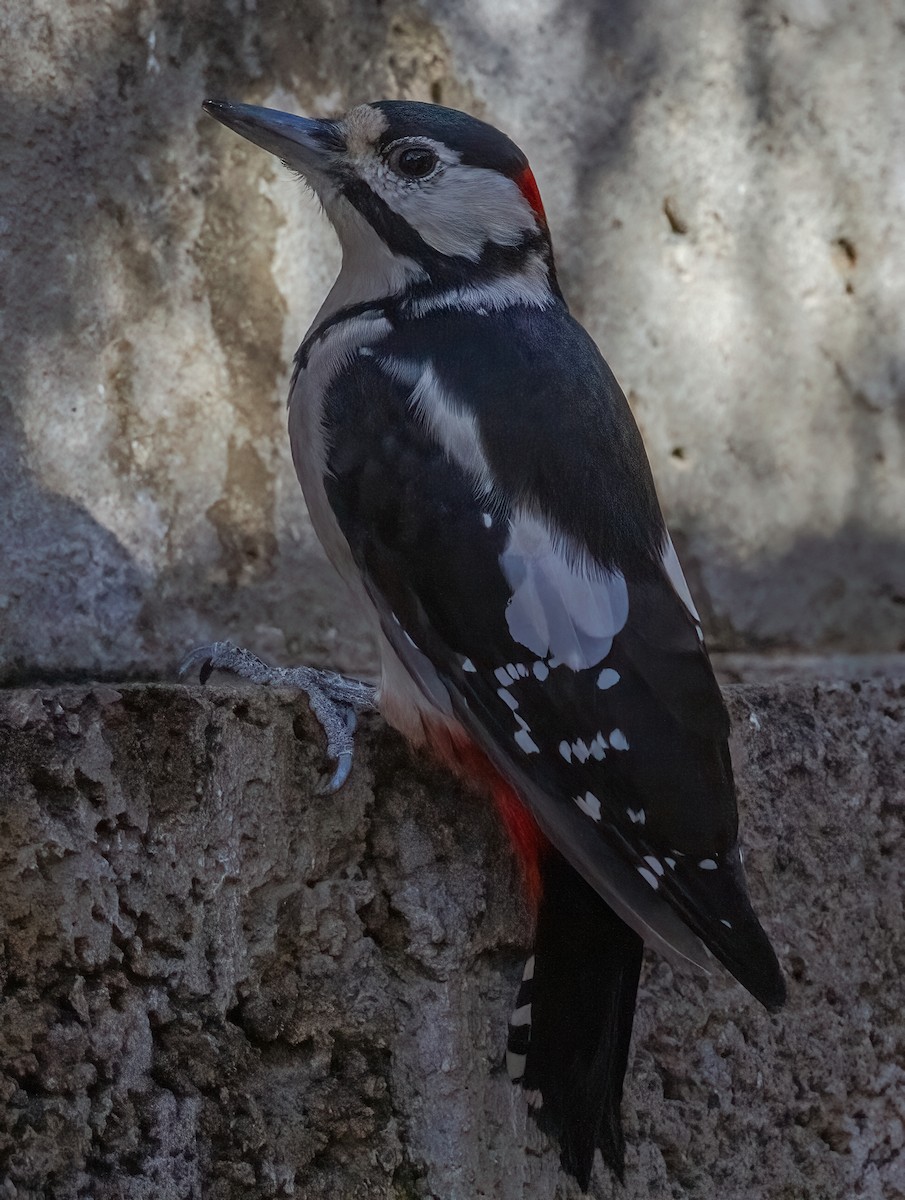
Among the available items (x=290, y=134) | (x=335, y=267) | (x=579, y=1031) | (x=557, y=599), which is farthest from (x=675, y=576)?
(x=335, y=267)

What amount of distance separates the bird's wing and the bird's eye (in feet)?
1.04

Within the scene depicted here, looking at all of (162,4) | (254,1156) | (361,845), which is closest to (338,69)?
(162,4)

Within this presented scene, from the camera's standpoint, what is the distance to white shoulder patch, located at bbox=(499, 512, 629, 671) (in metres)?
1.91

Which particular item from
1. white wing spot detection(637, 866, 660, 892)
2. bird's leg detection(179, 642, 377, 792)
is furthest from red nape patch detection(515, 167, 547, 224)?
white wing spot detection(637, 866, 660, 892)

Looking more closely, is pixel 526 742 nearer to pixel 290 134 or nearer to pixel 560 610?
pixel 560 610

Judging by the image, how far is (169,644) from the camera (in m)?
2.89

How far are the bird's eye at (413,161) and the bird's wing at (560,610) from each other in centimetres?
32

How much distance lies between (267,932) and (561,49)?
2.43 meters

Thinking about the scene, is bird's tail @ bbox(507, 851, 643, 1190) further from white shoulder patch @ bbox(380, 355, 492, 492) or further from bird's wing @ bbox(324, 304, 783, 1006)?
white shoulder patch @ bbox(380, 355, 492, 492)

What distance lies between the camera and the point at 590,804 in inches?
71.7

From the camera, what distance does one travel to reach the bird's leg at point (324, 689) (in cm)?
184

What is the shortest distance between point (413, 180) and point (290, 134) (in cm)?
21

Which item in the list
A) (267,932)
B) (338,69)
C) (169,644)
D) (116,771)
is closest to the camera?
(116,771)

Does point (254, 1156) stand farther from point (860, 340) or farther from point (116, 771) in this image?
point (860, 340)
